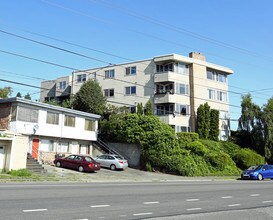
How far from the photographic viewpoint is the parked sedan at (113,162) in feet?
110

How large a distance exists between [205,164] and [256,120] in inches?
657

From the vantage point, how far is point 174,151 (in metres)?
35.4

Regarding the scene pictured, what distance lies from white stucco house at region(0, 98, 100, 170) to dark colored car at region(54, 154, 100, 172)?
2287 millimetres

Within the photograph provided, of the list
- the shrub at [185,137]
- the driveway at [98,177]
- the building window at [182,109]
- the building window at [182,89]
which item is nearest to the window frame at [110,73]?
the building window at [182,89]

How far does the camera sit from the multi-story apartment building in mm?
46719

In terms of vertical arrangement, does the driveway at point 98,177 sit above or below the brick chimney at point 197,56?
below

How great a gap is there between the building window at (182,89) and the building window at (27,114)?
21.4 m

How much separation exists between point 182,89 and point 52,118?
20493 mm

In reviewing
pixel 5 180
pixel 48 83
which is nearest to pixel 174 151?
pixel 5 180

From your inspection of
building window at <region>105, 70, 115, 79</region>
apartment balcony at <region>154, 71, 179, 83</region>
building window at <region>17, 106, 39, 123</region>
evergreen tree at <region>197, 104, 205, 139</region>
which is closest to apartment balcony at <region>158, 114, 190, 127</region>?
evergreen tree at <region>197, 104, 205, 139</region>

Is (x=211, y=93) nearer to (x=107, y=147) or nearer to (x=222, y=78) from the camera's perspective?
(x=222, y=78)

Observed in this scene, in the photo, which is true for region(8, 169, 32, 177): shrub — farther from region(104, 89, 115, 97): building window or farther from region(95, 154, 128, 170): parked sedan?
region(104, 89, 115, 97): building window

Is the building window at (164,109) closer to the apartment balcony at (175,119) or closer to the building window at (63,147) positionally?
the apartment balcony at (175,119)

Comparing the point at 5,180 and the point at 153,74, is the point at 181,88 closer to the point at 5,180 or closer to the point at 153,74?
the point at 153,74
